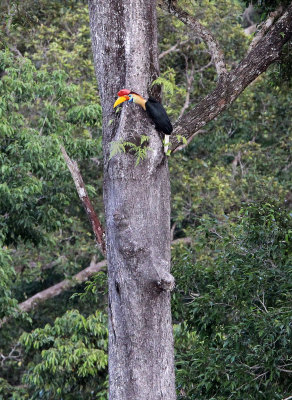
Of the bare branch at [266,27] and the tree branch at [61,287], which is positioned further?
the tree branch at [61,287]

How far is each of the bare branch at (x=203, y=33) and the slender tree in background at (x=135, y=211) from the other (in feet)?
1.25

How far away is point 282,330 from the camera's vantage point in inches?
208

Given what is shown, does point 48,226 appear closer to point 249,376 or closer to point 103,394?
point 103,394

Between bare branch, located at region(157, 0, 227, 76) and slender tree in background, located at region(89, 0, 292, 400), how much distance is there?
0.38 meters

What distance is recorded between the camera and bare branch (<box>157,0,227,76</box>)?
5487 millimetres

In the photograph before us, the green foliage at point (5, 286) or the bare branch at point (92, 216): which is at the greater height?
the bare branch at point (92, 216)

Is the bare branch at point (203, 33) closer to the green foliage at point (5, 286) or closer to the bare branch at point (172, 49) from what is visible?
the green foliage at point (5, 286)

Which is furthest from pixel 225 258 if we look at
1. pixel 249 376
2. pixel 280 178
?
pixel 280 178

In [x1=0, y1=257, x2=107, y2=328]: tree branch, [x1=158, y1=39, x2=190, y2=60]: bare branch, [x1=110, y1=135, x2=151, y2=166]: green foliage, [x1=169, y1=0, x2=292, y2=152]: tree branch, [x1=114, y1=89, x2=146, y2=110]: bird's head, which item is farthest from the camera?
[x1=0, y1=257, x2=107, y2=328]: tree branch

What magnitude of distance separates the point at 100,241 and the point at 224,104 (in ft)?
4.26

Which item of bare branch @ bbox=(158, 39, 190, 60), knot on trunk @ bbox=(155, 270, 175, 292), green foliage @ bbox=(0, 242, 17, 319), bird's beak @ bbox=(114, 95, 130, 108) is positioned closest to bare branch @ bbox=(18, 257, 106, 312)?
bare branch @ bbox=(158, 39, 190, 60)

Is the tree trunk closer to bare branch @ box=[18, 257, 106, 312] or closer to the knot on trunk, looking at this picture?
the knot on trunk

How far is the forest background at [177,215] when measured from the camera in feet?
19.2

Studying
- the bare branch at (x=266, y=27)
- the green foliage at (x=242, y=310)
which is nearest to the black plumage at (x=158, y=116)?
the bare branch at (x=266, y=27)
